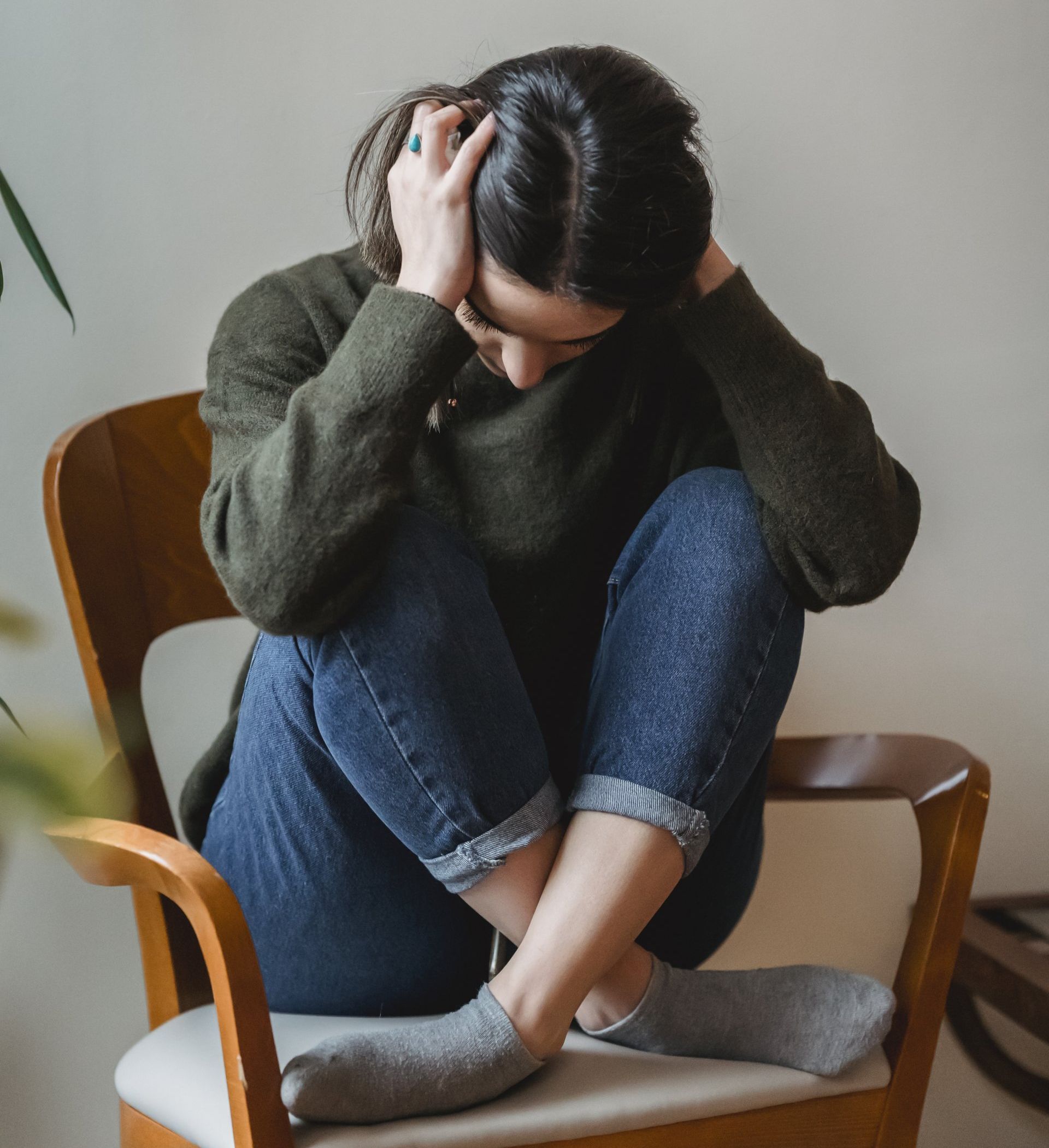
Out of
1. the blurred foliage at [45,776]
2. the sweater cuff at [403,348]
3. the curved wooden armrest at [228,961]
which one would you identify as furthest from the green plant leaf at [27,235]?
the blurred foliage at [45,776]

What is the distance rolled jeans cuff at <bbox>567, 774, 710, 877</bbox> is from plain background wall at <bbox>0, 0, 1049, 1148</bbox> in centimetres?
50

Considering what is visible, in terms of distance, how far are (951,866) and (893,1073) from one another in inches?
6.1

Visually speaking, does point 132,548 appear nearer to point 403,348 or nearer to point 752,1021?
point 403,348

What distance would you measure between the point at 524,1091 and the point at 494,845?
16 cm

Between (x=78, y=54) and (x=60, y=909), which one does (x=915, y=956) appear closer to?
(x=60, y=909)

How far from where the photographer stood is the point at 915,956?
770mm

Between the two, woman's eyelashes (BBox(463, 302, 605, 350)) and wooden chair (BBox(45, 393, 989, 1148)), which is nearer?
wooden chair (BBox(45, 393, 989, 1148))

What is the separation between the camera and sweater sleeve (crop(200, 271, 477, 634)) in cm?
61

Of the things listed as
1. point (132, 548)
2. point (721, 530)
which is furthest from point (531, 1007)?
point (132, 548)

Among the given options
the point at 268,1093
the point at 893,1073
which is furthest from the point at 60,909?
the point at 893,1073

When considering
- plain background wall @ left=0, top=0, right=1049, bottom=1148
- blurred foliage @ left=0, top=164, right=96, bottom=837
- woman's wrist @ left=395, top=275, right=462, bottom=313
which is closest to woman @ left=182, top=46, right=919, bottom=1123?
woman's wrist @ left=395, top=275, right=462, bottom=313

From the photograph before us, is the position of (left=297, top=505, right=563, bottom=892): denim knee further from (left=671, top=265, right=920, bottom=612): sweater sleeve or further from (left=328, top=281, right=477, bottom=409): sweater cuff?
(left=671, top=265, right=920, bottom=612): sweater sleeve

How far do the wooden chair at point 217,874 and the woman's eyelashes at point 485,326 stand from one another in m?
0.36

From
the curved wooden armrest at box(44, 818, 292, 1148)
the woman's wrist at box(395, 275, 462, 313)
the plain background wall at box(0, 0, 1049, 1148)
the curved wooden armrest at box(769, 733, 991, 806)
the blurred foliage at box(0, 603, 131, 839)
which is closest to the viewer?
the blurred foliage at box(0, 603, 131, 839)
